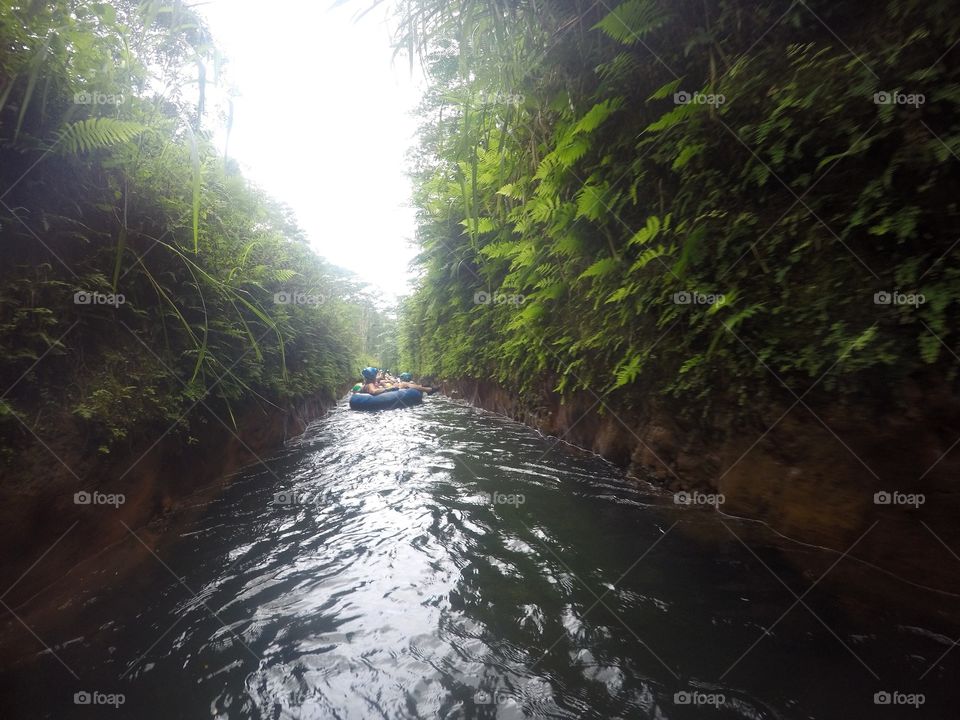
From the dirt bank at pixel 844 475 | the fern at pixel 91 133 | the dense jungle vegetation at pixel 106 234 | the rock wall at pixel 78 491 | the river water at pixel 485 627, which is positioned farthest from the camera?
the fern at pixel 91 133

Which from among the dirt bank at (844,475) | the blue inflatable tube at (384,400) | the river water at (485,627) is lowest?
the blue inflatable tube at (384,400)

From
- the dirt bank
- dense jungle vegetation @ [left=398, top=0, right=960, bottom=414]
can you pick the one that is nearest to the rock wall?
dense jungle vegetation @ [left=398, top=0, right=960, bottom=414]

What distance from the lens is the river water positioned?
5.05ft

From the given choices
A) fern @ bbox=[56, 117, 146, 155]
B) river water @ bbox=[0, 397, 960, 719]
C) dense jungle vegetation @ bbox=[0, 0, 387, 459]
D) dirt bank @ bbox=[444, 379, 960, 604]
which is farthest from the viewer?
fern @ bbox=[56, 117, 146, 155]

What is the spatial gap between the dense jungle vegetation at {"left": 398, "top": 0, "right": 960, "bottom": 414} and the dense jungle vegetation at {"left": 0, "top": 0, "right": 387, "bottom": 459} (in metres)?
2.42

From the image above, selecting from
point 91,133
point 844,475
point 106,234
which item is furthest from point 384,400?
point 844,475

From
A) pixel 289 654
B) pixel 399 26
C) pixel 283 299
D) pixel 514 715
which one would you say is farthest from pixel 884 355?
pixel 283 299

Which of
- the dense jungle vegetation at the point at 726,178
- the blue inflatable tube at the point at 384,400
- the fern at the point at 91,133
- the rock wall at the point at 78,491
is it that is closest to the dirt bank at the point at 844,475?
the dense jungle vegetation at the point at 726,178

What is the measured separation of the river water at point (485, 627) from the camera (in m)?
1.54

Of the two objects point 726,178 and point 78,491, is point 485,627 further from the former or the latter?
point 726,178

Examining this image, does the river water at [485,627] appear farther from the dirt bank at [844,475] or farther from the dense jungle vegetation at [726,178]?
the dense jungle vegetation at [726,178]

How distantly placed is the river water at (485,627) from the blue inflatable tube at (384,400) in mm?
6562

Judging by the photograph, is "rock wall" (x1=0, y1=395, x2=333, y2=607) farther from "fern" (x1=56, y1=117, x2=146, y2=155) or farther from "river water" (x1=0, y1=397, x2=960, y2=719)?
"fern" (x1=56, y1=117, x2=146, y2=155)

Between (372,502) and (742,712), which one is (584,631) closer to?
(742,712)
